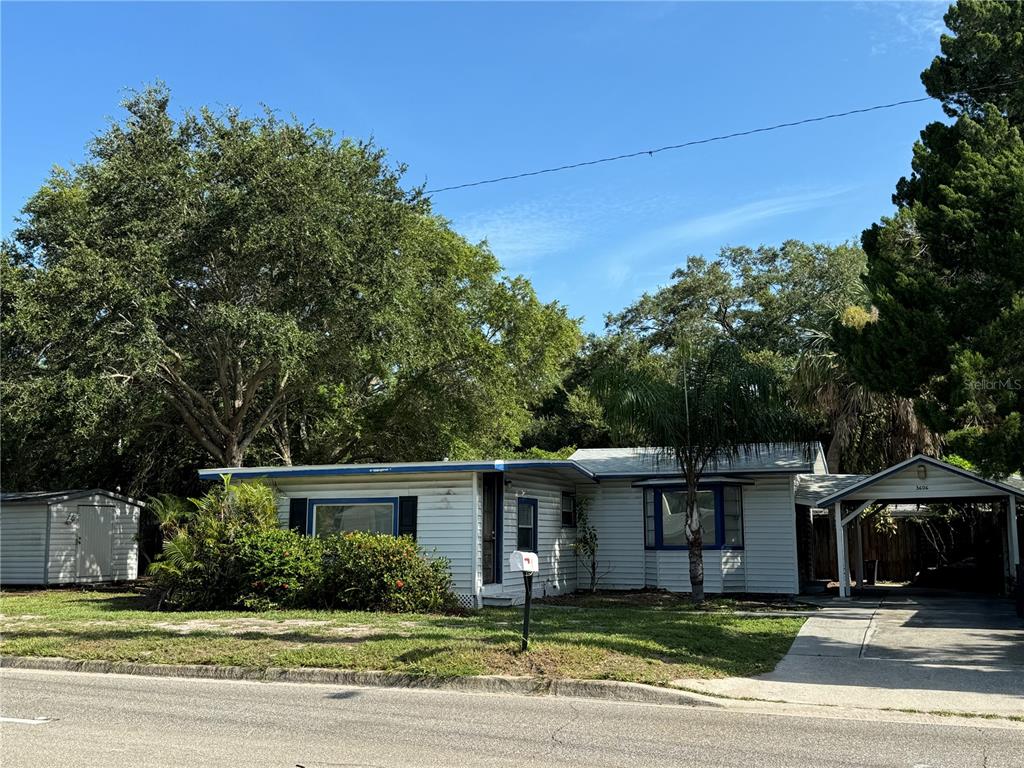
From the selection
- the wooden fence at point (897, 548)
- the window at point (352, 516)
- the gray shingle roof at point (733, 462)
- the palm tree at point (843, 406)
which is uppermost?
the palm tree at point (843, 406)

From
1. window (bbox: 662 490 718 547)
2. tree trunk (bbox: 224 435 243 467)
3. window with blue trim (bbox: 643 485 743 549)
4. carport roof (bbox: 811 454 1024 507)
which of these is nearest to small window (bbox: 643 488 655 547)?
window with blue trim (bbox: 643 485 743 549)

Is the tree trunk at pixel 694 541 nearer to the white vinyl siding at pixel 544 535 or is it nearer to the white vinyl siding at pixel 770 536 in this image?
the white vinyl siding at pixel 770 536

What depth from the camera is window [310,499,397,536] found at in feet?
57.4

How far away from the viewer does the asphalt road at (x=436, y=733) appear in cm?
657

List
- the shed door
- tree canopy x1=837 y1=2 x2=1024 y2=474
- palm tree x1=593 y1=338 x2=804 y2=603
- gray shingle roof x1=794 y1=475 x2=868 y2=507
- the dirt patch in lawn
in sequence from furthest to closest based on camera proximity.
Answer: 1. the shed door
2. gray shingle roof x1=794 y1=475 x2=868 y2=507
3. palm tree x1=593 y1=338 x2=804 y2=603
4. the dirt patch in lawn
5. tree canopy x1=837 y1=2 x2=1024 y2=474

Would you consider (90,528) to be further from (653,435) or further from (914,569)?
(914,569)

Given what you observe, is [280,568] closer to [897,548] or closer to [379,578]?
[379,578]

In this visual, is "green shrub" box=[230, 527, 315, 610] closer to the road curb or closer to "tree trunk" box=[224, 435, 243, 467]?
the road curb

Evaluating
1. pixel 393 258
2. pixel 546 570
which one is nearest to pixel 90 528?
pixel 393 258

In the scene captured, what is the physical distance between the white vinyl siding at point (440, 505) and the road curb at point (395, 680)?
669cm

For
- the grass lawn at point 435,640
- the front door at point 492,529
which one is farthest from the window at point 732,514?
the front door at point 492,529

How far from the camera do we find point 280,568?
51.9 feet

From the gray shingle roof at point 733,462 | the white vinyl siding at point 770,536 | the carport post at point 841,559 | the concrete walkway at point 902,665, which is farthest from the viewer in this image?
the white vinyl siding at point 770,536

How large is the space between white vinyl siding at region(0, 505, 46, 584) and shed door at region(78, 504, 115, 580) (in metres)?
1.01
